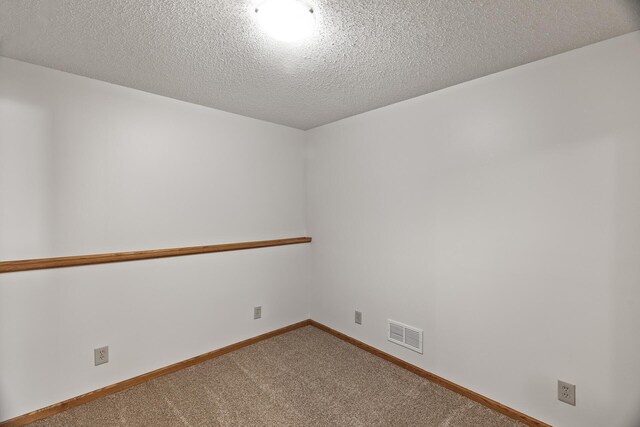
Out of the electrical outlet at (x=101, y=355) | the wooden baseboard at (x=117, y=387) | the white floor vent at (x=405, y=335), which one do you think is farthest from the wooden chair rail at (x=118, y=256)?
the white floor vent at (x=405, y=335)

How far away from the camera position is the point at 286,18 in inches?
55.6

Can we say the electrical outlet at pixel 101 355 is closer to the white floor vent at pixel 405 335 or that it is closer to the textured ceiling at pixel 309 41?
the textured ceiling at pixel 309 41

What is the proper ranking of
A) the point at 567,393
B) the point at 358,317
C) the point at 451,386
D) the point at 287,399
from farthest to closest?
the point at 358,317 → the point at 451,386 → the point at 287,399 → the point at 567,393

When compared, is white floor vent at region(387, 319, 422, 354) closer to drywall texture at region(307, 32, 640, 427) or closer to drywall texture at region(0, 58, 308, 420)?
drywall texture at region(307, 32, 640, 427)

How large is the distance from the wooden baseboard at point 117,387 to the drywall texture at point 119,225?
0.14ft

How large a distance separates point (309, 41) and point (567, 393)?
2.51m

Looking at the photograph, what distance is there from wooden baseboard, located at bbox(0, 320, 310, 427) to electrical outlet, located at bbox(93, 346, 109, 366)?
7.7 inches

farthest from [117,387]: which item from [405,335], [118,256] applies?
[405,335]

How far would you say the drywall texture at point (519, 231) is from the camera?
1.66m

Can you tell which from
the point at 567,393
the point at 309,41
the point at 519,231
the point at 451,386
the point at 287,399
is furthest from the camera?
the point at 451,386

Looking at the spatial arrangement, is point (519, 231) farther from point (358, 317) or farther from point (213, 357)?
point (213, 357)

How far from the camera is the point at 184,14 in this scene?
4.72 ft

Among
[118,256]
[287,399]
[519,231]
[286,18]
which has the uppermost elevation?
[286,18]

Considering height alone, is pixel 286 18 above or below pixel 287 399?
above
